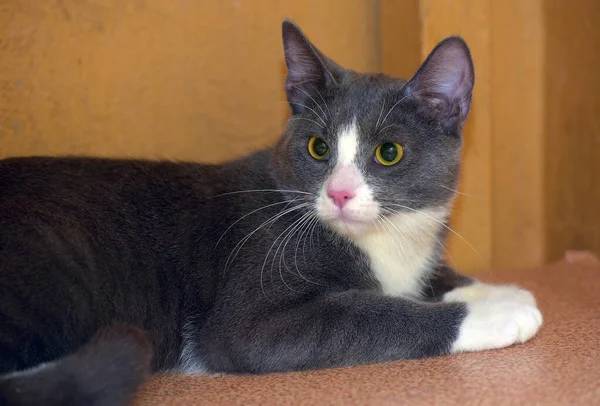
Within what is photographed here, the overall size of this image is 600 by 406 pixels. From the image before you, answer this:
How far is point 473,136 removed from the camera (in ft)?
8.87

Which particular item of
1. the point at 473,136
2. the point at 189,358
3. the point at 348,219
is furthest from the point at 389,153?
the point at 473,136

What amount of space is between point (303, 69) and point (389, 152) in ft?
1.35

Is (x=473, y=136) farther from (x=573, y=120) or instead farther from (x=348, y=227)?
(x=348, y=227)

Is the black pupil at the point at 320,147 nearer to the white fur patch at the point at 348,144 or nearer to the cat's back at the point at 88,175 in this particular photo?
the white fur patch at the point at 348,144

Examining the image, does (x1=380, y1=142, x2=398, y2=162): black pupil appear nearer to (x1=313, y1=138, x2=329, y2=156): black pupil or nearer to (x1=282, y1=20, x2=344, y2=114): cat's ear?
(x1=313, y1=138, x2=329, y2=156): black pupil

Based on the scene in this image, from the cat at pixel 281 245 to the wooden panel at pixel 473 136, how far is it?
56 centimetres

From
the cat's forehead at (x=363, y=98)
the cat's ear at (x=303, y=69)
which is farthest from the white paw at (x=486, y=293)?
the cat's ear at (x=303, y=69)

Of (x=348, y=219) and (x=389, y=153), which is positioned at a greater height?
(x=389, y=153)

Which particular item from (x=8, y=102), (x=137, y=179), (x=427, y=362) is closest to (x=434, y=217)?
(x=427, y=362)

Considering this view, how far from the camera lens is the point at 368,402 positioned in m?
1.48

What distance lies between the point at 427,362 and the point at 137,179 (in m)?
0.95

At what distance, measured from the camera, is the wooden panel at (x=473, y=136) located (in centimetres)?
254

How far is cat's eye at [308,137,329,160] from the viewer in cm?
199

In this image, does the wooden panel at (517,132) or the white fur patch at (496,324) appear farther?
the wooden panel at (517,132)
